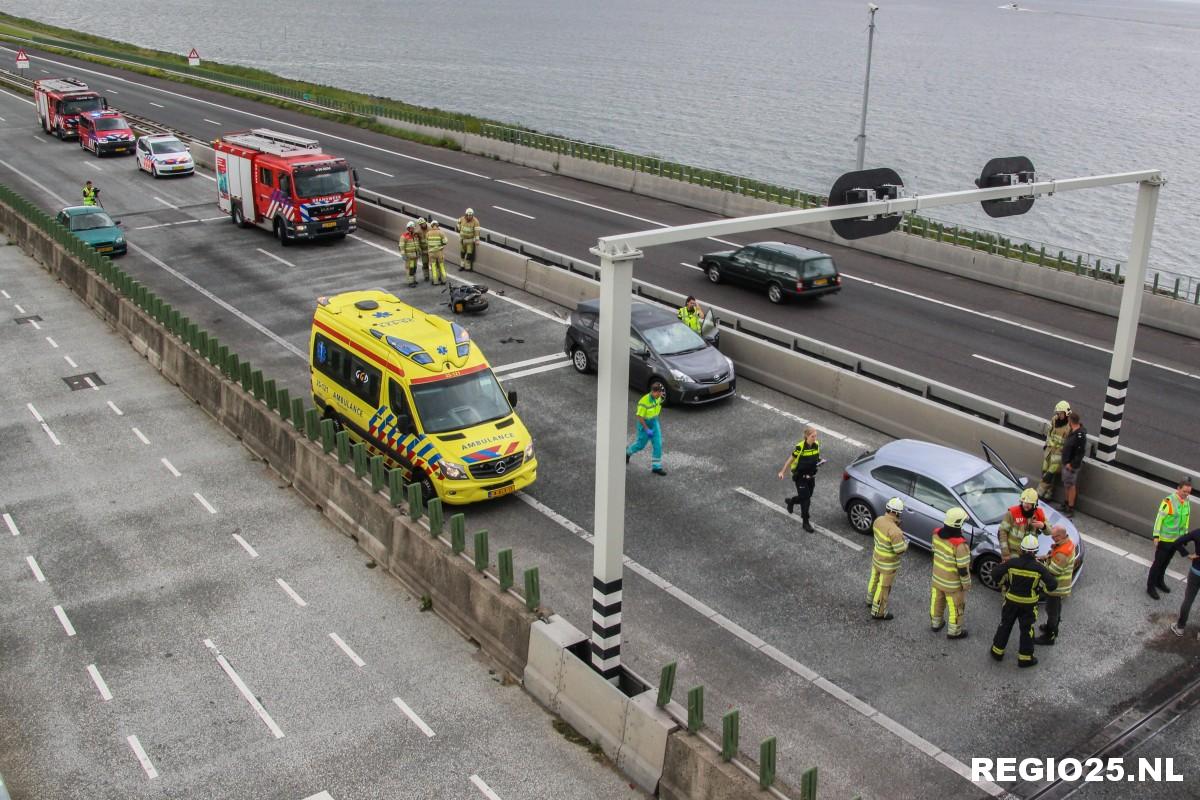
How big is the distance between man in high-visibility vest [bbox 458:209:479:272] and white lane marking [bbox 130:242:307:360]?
6.53m

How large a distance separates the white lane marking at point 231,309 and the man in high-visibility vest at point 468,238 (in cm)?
653

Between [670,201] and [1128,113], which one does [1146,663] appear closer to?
[670,201]

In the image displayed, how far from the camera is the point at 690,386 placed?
2189 centimetres

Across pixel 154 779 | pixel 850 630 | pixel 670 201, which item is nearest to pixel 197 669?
pixel 154 779

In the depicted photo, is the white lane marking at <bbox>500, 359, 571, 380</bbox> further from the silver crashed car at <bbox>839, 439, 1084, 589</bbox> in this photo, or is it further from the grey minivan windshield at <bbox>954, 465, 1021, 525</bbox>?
the grey minivan windshield at <bbox>954, 465, 1021, 525</bbox>

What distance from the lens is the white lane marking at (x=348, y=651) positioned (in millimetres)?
14078

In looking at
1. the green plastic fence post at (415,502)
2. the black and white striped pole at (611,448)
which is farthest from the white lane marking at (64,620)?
the black and white striped pole at (611,448)

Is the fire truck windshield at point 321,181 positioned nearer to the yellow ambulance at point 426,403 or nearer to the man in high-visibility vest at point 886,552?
the yellow ambulance at point 426,403

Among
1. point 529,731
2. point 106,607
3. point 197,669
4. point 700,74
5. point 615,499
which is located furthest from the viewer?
point 700,74

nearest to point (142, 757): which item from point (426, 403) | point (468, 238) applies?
point (426, 403)

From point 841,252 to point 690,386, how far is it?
1587 cm

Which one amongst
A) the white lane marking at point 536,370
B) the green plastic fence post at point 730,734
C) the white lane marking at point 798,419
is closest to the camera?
the green plastic fence post at point 730,734

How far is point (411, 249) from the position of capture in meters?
30.3

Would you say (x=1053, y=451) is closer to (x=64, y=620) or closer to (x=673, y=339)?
(x=673, y=339)
